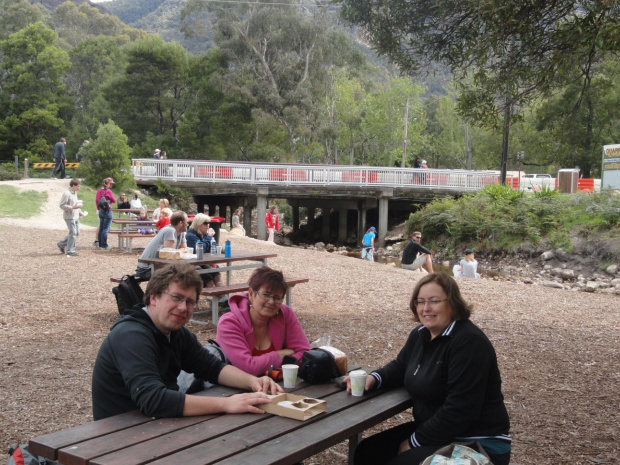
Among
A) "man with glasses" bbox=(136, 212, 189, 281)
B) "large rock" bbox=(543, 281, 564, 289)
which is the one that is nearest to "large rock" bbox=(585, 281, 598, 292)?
"large rock" bbox=(543, 281, 564, 289)

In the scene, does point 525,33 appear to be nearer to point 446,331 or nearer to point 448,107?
point 446,331

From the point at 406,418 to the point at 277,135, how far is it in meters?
41.3

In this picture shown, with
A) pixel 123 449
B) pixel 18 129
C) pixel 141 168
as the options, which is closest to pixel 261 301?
pixel 123 449

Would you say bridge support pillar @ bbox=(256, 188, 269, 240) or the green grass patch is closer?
the green grass patch

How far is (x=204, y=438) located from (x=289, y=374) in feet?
2.36

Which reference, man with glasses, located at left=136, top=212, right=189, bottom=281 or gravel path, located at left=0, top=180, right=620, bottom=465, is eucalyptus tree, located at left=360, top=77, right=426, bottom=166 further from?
man with glasses, located at left=136, top=212, right=189, bottom=281

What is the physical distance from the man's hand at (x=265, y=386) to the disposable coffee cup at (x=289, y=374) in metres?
0.06

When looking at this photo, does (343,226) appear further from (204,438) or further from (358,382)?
(204,438)

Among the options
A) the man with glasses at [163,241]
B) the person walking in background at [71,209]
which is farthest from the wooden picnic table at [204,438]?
the person walking in background at [71,209]

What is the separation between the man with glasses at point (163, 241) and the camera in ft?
24.9

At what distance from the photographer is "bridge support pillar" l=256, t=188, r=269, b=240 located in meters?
29.6

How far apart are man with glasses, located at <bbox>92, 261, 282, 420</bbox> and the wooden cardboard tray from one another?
0.04 meters

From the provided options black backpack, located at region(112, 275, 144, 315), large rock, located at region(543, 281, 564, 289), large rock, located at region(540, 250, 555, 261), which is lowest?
large rock, located at region(543, 281, 564, 289)

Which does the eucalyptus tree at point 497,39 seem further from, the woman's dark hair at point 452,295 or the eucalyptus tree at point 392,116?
the eucalyptus tree at point 392,116
